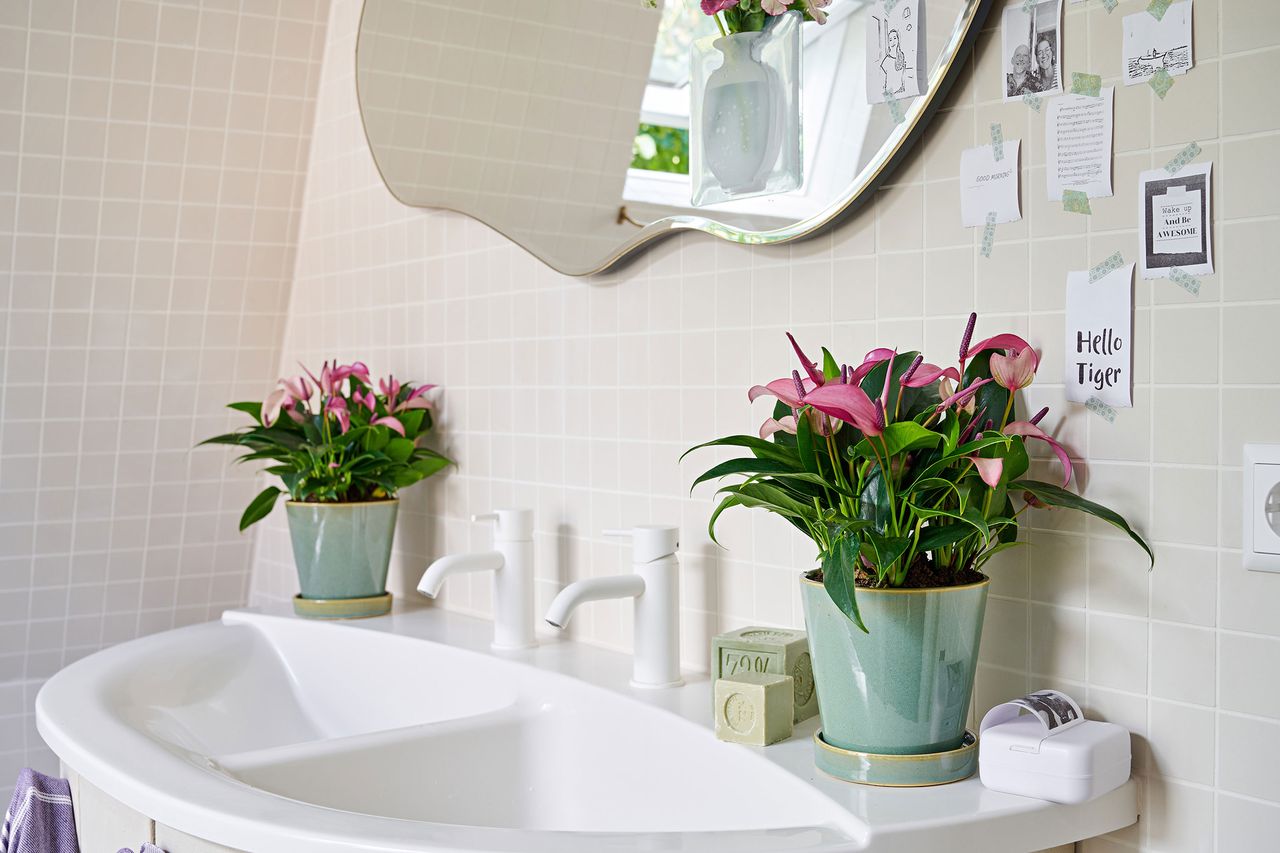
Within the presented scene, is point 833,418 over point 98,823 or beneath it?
over

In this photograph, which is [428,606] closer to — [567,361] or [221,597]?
[567,361]

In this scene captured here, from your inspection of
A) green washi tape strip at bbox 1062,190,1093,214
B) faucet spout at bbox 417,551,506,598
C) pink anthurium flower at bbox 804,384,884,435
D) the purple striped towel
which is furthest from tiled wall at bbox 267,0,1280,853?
the purple striped towel

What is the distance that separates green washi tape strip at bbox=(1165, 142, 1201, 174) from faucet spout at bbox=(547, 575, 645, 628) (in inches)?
26.0

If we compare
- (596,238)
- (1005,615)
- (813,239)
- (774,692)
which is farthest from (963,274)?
(596,238)

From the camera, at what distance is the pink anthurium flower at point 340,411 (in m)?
1.63

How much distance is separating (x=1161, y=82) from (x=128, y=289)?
5.46ft

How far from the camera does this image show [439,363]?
1770 millimetres

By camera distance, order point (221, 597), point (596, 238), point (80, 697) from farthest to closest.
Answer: point (221, 597)
point (596, 238)
point (80, 697)

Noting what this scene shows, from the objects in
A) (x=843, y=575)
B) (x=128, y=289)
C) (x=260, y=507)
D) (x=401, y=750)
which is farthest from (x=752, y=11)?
(x=128, y=289)

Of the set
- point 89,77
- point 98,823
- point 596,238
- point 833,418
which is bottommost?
point 98,823

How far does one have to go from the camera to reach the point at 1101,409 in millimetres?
957

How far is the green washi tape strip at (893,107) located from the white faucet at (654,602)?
1.63 feet

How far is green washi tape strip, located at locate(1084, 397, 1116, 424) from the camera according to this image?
951 mm

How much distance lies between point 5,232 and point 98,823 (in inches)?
44.5
